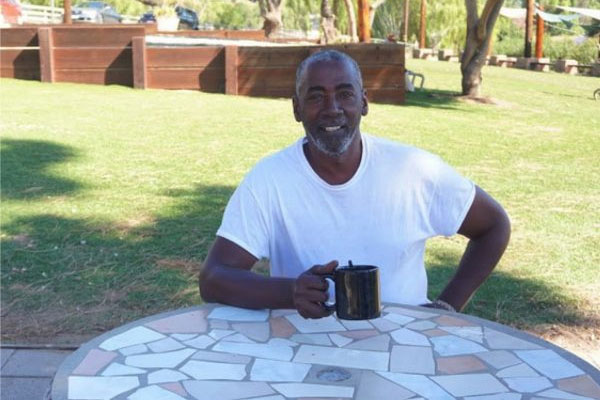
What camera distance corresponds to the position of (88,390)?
72.6 inches

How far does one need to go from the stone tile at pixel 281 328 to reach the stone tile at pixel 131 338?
0.95 feet

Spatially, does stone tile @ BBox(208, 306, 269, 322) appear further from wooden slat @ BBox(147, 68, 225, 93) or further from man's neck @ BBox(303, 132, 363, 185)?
wooden slat @ BBox(147, 68, 225, 93)

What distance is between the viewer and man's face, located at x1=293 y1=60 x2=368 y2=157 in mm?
2463

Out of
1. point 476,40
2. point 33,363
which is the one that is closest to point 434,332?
point 33,363

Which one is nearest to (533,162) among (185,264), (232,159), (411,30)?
(232,159)

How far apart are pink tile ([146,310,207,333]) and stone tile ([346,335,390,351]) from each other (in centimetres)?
41

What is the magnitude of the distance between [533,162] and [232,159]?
318 centimetres

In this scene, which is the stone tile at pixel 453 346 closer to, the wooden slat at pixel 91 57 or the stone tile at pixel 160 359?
the stone tile at pixel 160 359

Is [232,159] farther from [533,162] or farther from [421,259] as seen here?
[421,259]

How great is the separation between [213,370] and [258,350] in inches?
6.0

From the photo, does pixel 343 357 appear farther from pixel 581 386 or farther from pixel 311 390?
pixel 581 386

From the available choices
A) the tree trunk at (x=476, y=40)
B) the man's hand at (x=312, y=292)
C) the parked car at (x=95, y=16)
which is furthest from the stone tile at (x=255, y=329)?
the parked car at (x=95, y=16)

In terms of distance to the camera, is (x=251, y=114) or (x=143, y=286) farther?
(x=251, y=114)

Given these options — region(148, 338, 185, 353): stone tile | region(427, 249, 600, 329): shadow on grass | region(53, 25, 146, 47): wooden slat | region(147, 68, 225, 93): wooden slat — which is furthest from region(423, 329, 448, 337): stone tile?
region(53, 25, 146, 47): wooden slat
